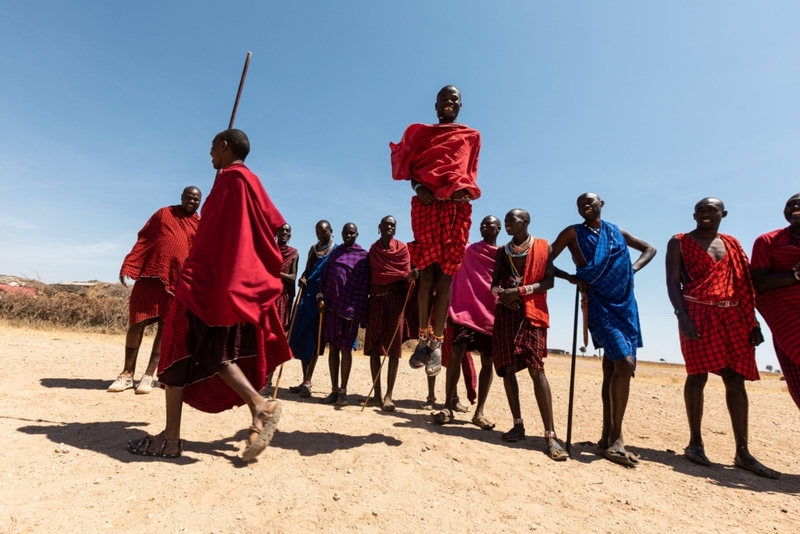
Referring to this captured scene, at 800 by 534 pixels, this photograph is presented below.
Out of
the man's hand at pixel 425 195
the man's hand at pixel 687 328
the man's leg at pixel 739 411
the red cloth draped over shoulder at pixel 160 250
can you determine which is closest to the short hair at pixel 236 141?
the man's hand at pixel 425 195

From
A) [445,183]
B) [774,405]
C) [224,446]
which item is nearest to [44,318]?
[224,446]

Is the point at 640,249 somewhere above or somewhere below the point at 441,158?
below

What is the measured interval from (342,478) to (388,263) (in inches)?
142

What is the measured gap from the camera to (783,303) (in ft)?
14.7

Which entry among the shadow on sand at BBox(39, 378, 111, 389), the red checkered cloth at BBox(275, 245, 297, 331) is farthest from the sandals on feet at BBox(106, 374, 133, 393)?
the red checkered cloth at BBox(275, 245, 297, 331)

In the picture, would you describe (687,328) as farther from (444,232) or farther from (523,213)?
(444,232)

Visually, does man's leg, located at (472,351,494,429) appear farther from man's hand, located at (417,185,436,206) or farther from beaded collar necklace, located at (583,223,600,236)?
man's hand, located at (417,185,436,206)

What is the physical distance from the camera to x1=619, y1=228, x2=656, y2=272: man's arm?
189 inches

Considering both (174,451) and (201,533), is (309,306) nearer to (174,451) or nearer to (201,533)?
(174,451)

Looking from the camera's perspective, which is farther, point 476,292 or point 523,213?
point 476,292

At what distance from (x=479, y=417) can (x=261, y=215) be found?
3467mm

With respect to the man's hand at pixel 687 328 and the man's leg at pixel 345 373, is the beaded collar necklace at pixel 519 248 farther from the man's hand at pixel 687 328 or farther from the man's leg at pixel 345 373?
the man's leg at pixel 345 373

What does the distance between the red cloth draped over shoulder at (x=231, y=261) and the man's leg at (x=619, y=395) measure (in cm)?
327

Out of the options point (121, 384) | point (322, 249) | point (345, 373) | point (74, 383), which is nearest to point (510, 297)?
point (345, 373)
